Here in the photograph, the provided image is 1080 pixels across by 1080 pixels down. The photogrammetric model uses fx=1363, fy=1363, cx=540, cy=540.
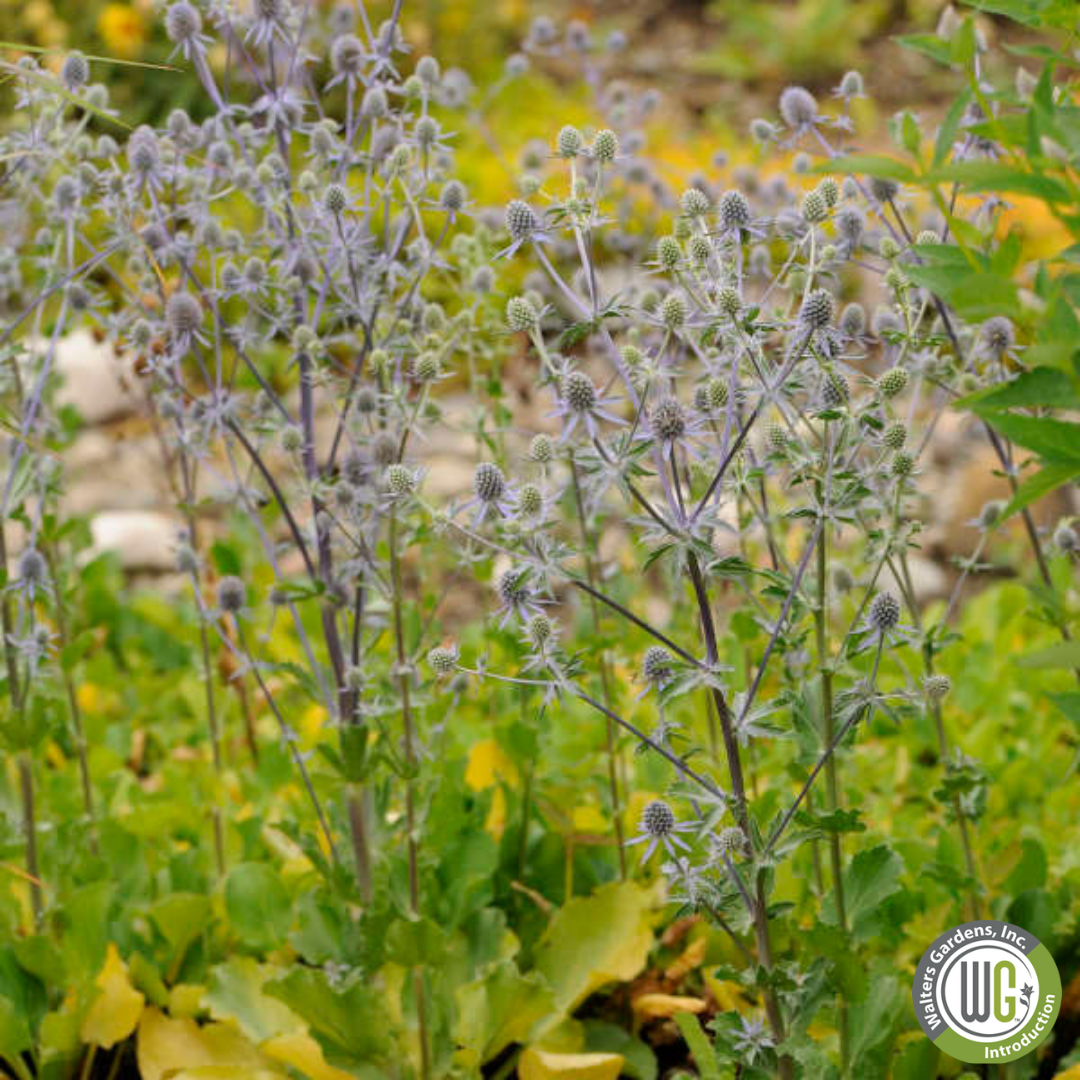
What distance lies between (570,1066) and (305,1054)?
0.49 meters

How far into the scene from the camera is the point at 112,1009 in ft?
8.30

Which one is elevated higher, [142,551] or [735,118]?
[735,118]

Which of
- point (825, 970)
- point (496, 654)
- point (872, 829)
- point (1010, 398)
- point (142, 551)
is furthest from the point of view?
point (142, 551)

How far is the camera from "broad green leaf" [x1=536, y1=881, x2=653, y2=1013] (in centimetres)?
257

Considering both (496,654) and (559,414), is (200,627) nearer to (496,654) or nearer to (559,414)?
(496,654)

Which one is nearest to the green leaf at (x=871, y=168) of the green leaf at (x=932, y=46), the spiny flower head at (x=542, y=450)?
the green leaf at (x=932, y=46)

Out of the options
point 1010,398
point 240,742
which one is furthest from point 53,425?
point 1010,398

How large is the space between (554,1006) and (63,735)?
1.12 meters

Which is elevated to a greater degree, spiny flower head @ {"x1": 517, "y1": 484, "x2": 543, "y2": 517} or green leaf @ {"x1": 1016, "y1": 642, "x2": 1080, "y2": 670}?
spiny flower head @ {"x1": 517, "y1": 484, "x2": 543, "y2": 517}

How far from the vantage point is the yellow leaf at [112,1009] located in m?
2.52

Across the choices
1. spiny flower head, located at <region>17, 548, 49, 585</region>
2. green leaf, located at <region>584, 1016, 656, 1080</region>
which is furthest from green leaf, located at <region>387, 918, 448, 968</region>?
spiny flower head, located at <region>17, 548, 49, 585</region>

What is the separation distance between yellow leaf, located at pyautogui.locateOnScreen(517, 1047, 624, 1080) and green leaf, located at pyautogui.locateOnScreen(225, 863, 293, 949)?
0.61m

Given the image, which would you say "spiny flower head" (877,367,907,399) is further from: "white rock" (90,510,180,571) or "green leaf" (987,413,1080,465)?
"white rock" (90,510,180,571)

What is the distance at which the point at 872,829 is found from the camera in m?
3.02
